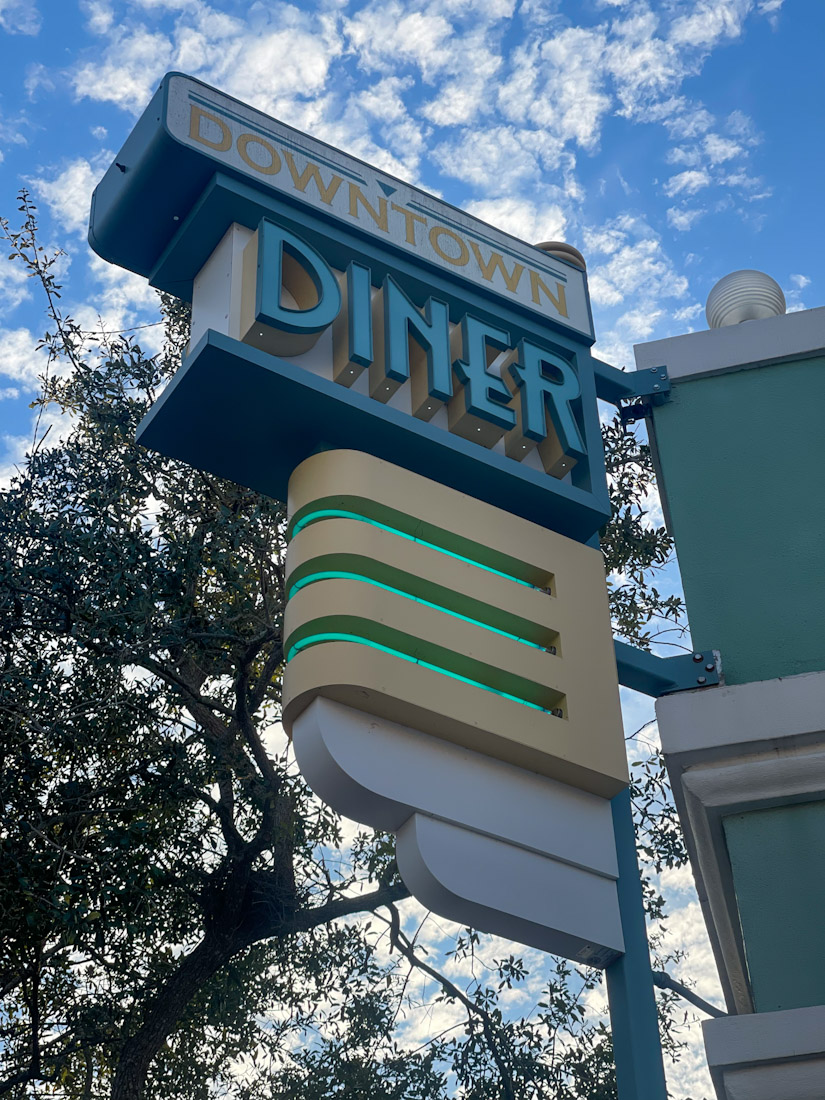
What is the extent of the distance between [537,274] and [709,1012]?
25.4 ft

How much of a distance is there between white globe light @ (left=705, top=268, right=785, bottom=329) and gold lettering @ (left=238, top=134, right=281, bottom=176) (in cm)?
267

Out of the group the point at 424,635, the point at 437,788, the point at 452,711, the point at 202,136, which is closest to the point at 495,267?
the point at 202,136

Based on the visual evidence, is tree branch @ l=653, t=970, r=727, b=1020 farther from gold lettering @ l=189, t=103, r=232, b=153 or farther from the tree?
gold lettering @ l=189, t=103, r=232, b=153

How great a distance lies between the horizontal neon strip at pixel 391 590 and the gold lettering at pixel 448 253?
2.21 metres

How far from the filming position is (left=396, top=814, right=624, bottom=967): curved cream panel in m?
4.54

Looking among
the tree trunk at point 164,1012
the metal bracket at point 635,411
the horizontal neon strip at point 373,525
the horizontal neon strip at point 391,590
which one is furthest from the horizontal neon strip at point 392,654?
the tree trunk at point 164,1012

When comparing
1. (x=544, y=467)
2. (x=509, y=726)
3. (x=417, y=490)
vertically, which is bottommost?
(x=509, y=726)

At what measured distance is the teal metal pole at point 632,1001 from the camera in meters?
4.58

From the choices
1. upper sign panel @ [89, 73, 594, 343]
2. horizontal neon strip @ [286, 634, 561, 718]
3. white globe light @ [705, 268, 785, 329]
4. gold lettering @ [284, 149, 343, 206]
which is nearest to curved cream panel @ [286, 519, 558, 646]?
horizontal neon strip @ [286, 634, 561, 718]

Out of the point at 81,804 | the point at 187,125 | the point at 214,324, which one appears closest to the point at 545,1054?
the point at 81,804

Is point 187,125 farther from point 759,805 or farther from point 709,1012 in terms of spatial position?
point 709,1012

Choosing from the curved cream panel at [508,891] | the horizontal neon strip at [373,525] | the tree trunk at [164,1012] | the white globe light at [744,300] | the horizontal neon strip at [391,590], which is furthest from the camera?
the tree trunk at [164,1012]

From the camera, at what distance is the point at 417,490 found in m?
5.46

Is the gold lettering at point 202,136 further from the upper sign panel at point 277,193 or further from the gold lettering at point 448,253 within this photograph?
the gold lettering at point 448,253
